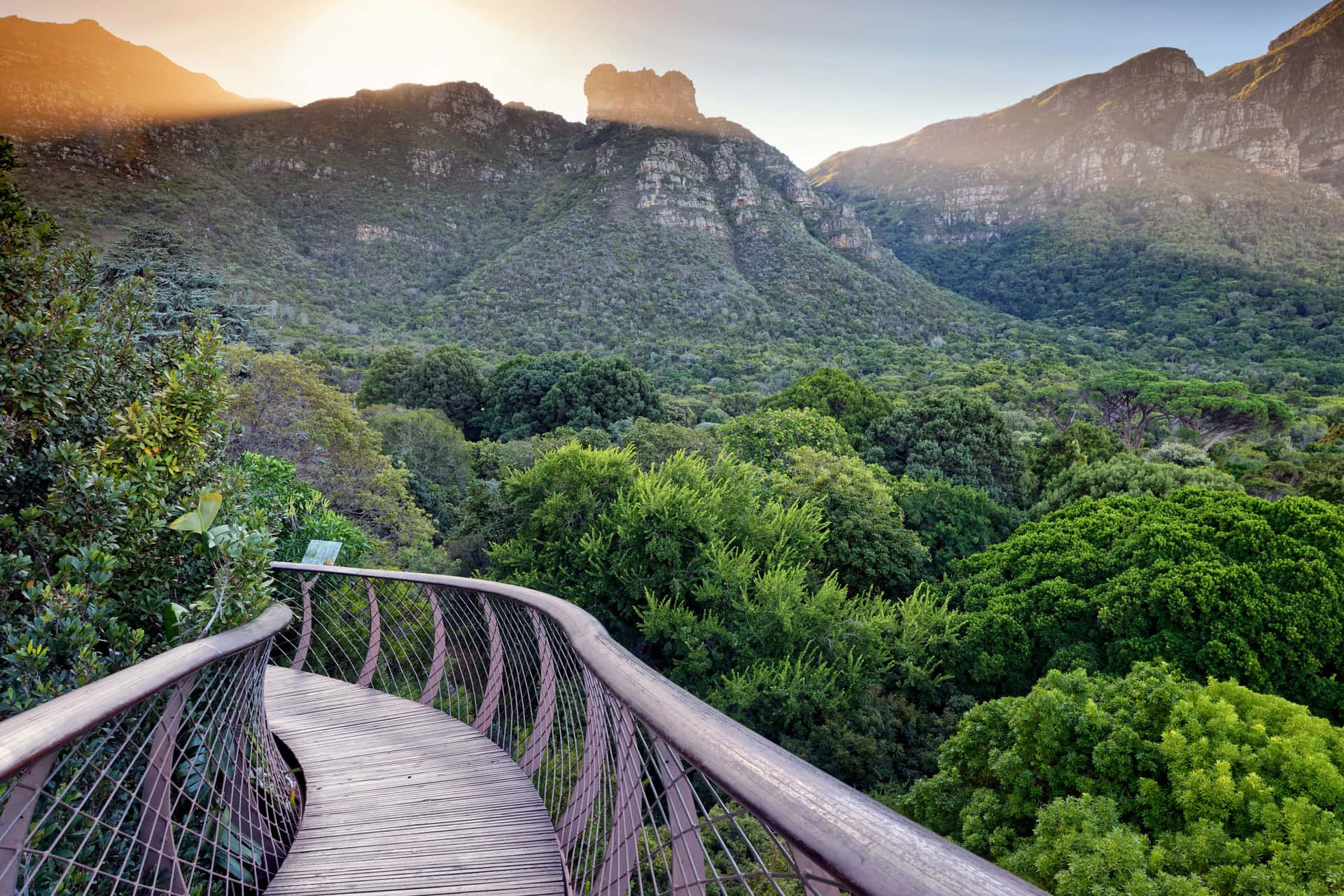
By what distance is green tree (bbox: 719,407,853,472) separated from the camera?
52.6 feet

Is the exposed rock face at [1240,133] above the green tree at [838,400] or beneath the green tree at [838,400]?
above

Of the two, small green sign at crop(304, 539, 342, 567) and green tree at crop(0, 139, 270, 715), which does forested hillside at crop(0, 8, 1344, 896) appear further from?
small green sign at crop(304, 539, 342, 567)

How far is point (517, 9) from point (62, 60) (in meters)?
55.6

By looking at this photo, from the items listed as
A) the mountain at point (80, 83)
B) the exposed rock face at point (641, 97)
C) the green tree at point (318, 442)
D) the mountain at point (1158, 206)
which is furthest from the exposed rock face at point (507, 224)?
the green tree at point (318, 442)

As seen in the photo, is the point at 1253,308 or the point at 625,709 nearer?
the point at 625,709

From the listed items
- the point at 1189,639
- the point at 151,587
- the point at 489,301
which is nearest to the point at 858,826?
the point at 151,587

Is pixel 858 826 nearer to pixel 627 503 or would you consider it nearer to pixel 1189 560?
pixel 627 503

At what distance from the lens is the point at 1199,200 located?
246 ft

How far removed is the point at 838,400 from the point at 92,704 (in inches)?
1052

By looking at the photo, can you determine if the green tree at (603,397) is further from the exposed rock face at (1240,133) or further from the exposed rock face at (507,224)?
the exposed rock face at (1240,133)

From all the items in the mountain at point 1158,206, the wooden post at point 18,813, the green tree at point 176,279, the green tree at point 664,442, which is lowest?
the green tree at point 664,442

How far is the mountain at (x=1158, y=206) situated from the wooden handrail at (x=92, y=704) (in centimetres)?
6178

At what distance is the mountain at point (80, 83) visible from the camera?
150 feet

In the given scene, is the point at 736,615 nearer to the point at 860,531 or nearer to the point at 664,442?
the point at 860,531
